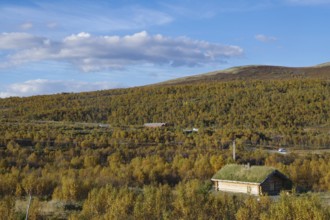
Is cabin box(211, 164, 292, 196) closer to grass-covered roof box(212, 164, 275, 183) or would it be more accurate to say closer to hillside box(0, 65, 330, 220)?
grass-covered roof box(212, 164, 275, 183)

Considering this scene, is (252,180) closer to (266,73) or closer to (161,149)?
(161,149)

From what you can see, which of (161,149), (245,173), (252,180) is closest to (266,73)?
(161,149)

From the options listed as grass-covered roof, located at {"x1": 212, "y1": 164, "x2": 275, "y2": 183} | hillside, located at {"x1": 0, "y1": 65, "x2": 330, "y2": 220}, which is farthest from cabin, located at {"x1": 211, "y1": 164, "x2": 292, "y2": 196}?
hillside, located at {"x1": 0, "y1": 65, "x2": 330, "y2": 220}

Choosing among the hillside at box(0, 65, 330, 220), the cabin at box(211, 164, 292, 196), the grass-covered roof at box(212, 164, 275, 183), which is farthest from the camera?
the grass-covered roof at box(212, 164, 275, 183)

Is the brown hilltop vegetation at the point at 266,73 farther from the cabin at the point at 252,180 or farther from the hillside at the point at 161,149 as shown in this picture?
the cabin at the point at 252,180

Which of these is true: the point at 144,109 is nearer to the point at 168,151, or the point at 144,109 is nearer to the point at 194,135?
the point at 194,135

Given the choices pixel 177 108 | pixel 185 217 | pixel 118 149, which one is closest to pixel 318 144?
pixel 118 149

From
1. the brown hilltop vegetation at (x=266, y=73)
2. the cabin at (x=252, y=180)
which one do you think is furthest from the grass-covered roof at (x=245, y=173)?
the brown hilltop vegetation at (x=266, y=73)
